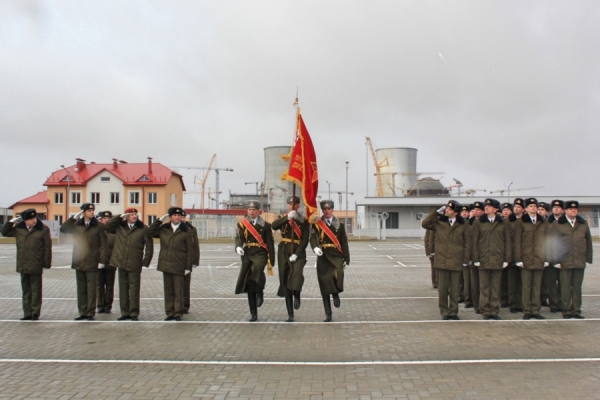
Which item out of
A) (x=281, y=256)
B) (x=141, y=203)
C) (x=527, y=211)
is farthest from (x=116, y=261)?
(x=141, y=203)

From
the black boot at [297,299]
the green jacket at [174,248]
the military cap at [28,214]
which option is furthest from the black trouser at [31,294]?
the black boot at [297,299]

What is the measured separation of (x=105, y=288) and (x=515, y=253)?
7359mm

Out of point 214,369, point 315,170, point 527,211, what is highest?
point 315,170

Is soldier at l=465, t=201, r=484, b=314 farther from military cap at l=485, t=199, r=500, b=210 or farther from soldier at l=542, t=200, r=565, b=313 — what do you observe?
soldier at l=542, t=200, r=565, b=313

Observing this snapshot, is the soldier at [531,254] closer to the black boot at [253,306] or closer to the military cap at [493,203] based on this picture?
the military cap at [493,203]

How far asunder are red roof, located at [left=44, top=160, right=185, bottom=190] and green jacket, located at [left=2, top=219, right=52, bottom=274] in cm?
5767

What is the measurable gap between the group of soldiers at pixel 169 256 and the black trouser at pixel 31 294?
0.02 m

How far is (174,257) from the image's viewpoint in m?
8.90

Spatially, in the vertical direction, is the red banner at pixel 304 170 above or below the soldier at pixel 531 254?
above

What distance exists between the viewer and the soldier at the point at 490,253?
8.93 meters

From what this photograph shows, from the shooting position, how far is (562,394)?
5.04 m

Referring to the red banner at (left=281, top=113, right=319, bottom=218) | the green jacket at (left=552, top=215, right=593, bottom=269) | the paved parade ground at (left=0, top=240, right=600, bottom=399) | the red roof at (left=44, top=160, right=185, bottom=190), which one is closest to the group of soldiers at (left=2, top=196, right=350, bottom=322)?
the red banner at (left=281, top=113, right=319, bottom=218)

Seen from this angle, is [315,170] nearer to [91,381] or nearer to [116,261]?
[116,261]

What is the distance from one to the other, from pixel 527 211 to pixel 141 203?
61.4 meters
